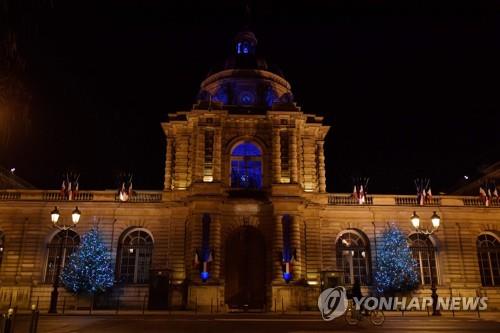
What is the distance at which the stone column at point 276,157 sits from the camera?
3067 cm

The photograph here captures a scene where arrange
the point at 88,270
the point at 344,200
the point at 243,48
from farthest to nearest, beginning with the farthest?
1. the point at 243,48
2. the point at 344,200
3. the point at 88,270

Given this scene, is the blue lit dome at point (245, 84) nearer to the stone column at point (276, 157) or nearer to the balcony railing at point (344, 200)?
the stone column at point (276, 157)

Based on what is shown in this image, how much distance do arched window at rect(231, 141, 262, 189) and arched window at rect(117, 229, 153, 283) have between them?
302 inches

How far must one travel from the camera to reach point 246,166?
32562 millimetres

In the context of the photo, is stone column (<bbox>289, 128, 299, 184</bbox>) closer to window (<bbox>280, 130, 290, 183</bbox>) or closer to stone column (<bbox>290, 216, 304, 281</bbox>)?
window (<bbox>280, 130, 290, 183</bbox>)

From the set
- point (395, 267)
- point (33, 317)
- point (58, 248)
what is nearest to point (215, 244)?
point (58, 248)

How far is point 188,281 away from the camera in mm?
27766

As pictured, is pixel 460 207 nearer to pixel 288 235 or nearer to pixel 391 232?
pixel 391 232

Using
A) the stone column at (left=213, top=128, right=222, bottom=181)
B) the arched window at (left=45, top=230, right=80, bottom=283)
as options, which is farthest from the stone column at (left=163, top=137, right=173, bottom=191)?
the arched window at (left=45, top=230, right=80, bottom=283)

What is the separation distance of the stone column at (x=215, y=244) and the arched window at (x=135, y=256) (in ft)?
18.8

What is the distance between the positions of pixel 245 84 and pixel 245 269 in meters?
16.8

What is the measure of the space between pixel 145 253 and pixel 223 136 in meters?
10.3

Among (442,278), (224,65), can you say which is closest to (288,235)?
(442,278)

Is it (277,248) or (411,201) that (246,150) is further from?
(411,201)
